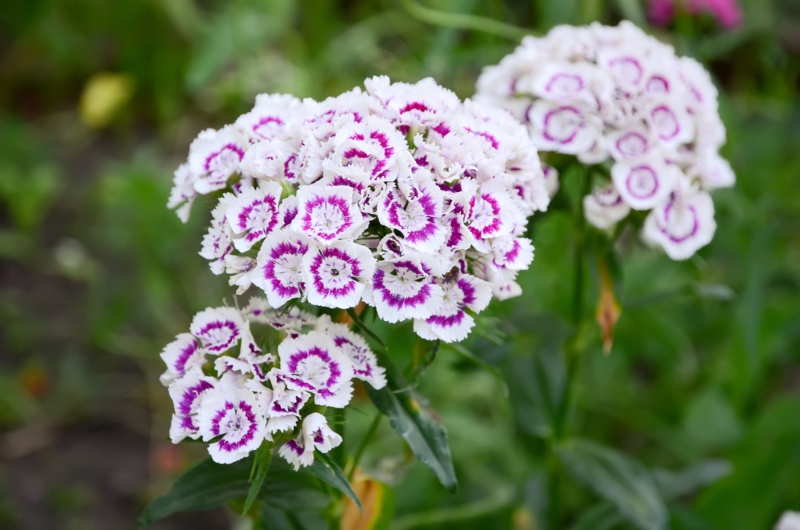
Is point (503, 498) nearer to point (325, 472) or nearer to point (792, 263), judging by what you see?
point (325, 472)

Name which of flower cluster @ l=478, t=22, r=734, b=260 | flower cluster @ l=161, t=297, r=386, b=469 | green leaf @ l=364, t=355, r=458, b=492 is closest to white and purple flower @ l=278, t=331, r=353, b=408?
flower cluster @ l=161, t=297, r=386, b=469

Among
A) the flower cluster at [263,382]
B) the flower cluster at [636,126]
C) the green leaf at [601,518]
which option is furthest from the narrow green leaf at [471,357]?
the green leaf at [601,518]

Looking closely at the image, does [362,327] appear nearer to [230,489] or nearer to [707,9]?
[230,489]

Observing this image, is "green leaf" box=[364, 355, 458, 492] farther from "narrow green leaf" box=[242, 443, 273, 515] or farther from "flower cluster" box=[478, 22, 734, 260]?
"flower cluster" box=[478, 22, 734, 260]

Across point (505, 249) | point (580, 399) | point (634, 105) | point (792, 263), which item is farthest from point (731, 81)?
point (505, 249)

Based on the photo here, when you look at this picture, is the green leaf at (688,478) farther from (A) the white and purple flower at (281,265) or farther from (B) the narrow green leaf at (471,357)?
(A) the white and purple flower at (281,265)

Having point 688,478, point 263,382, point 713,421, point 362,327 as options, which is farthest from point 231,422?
point 713,421
